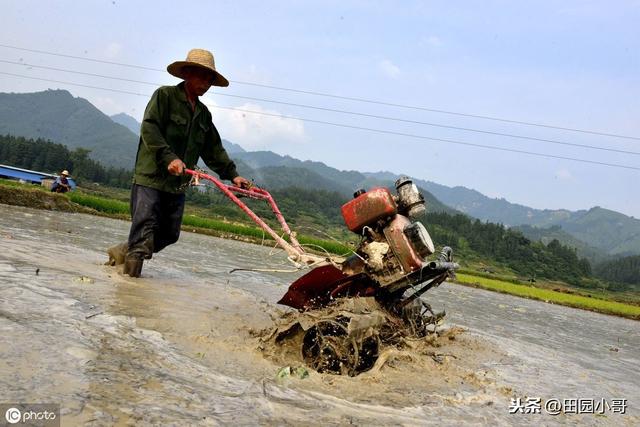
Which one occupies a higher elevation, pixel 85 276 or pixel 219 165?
pixel 219 165

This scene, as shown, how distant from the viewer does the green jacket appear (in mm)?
4797

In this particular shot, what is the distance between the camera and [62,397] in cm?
193

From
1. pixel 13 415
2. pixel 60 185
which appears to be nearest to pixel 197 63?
pixel 13 415

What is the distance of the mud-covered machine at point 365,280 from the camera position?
11.2 feet

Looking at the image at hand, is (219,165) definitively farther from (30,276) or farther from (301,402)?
(301,402)

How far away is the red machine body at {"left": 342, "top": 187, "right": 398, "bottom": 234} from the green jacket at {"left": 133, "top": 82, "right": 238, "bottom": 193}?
1.71 meters

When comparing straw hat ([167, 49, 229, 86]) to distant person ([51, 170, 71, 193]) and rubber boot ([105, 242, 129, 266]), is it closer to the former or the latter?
rubber boot ([105, 242, 129, 266])

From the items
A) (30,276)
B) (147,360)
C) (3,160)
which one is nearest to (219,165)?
(30,276)

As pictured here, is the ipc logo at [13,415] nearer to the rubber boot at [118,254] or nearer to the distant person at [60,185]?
the rubber boot at [118,254]

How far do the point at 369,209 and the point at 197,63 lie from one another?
84.9 inches

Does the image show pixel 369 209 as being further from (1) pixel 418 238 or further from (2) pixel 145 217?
(2) pixel 145 217

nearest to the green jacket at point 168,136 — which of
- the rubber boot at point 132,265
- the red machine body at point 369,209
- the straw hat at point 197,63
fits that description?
the straw hat at point 197,63

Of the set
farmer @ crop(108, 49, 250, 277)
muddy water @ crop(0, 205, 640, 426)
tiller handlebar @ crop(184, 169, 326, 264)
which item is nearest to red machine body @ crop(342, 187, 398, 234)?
tiller handlebar @ crop(184, 169, 326, 264)

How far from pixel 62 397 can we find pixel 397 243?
2.60m
